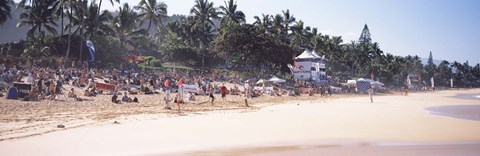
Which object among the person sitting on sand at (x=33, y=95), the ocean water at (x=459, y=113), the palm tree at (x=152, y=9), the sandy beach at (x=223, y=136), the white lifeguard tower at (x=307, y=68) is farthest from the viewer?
the white lifeguard tower at (x=307, y=68)

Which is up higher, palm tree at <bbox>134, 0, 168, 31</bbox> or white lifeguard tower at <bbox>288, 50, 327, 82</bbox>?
palm tree at <bbox>134, 0, 168, 31</bbox>

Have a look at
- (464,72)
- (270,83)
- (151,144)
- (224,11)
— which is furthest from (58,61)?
(464,72)

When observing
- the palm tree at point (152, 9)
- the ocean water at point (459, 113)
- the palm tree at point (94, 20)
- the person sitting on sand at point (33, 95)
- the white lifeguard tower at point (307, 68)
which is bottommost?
the ocean water at point (459, 113)

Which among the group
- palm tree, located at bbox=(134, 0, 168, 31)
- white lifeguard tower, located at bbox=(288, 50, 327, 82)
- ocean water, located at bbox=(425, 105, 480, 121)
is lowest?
ocean water, located at bbox=(425, 105, 480, 121)

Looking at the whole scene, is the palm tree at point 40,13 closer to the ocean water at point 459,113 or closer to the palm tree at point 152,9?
the palm tree at point 152,9

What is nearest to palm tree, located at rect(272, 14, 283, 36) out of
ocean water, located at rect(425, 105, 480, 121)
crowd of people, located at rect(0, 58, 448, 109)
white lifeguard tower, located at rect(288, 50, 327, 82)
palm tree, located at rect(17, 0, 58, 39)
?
white lifeguard tower, located at rect(288, 50, 327, 82)

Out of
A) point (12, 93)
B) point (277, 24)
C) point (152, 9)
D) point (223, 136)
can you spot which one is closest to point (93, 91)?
point (12, 93)

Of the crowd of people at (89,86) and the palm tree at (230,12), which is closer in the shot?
the crowd of people at (89,86)

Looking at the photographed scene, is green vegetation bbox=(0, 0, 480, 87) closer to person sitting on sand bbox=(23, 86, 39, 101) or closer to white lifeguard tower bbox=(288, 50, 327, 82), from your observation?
white lifeguard tower bbox=(288, 50, 327, 82)

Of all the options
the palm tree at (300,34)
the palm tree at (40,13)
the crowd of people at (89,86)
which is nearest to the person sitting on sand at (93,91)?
the crowd of people at (89,86)

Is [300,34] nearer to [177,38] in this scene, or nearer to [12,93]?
[177,38]

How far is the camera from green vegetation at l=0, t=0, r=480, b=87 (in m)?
36.3

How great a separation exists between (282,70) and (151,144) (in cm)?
3984

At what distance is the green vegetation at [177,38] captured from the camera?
119 ft
